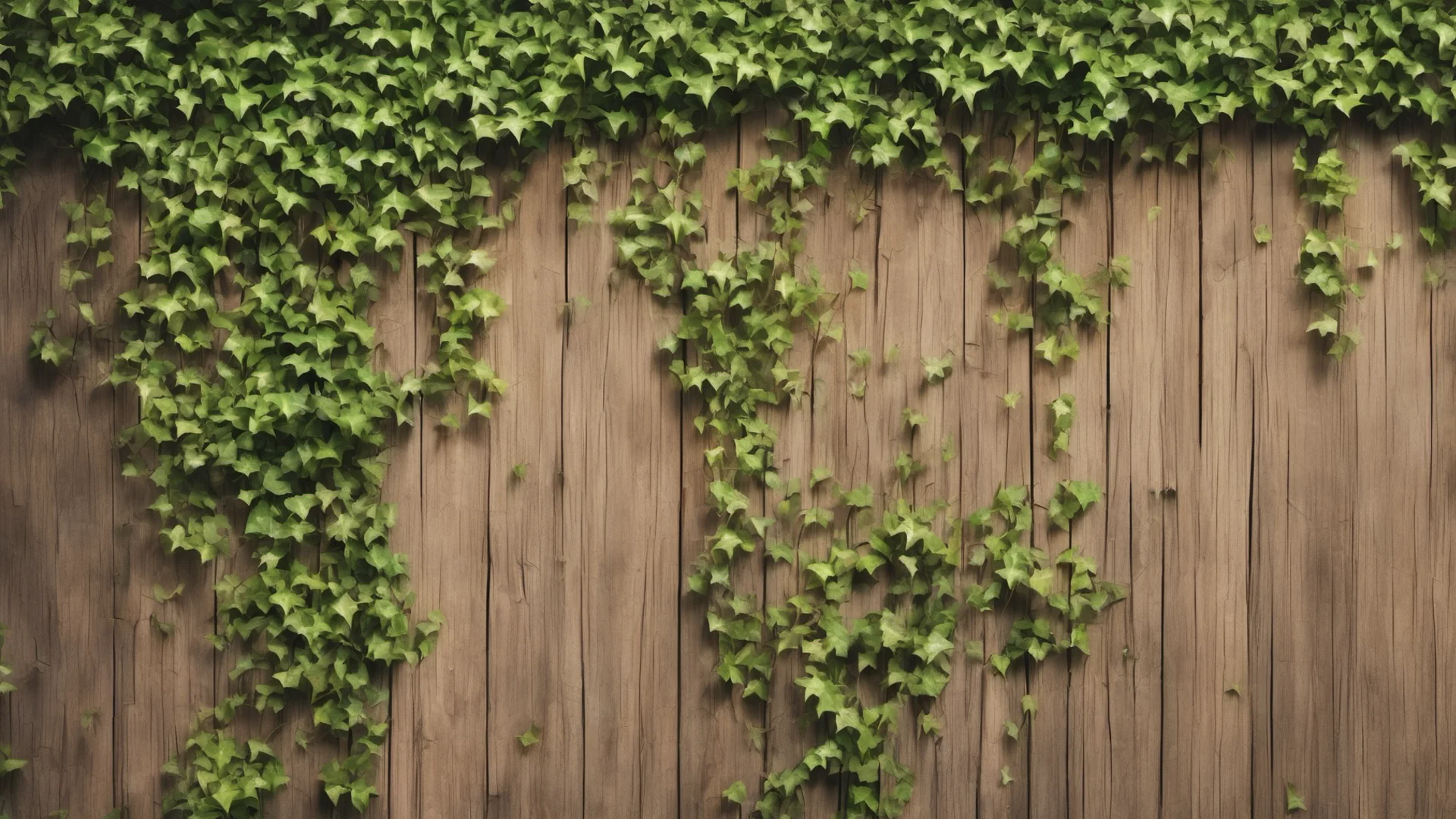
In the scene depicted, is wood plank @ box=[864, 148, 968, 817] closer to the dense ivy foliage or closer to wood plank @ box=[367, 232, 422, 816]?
the dense ivy foliage

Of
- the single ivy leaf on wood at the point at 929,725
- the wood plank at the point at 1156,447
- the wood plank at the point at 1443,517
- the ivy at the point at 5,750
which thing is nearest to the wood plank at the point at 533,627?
the single ivy leaf on wood at the point at 929,725

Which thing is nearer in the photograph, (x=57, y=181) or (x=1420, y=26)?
(x=1420, y=26)

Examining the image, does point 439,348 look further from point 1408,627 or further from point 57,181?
point 1408,627

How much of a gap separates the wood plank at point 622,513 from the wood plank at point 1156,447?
3.40ft

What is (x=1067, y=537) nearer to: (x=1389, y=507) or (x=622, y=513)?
(x=1389, y=507)

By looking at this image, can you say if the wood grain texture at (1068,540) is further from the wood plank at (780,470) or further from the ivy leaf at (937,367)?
the wood plank at (780,470)

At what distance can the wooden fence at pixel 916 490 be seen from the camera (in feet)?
7.22

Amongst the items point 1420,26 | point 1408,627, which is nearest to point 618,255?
point 1420,26

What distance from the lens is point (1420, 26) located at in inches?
82.4

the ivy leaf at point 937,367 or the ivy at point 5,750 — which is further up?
the ivy leaf at point 937,367

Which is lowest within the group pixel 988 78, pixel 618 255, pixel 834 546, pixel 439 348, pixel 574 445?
pixel 834 546

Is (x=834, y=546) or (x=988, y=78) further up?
(x=988, y=78)

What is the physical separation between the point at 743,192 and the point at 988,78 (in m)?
0.60

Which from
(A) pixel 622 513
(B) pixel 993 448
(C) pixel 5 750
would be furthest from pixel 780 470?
(C) pixel 5 750
